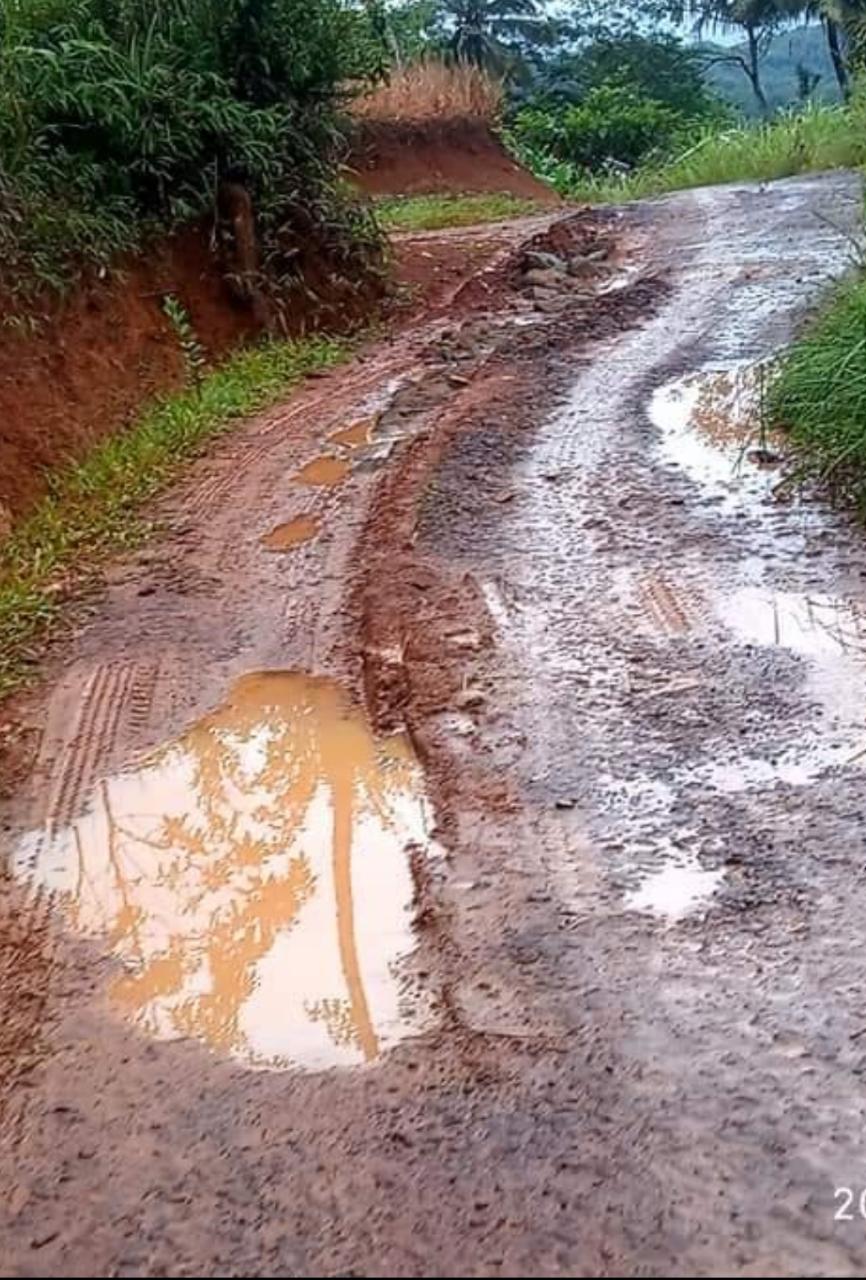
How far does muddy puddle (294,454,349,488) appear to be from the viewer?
7.12m

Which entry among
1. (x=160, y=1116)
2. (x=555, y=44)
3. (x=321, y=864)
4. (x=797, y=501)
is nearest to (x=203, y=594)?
(x=321, y=864)

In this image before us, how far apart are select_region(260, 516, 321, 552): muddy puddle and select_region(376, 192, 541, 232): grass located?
30.0ft

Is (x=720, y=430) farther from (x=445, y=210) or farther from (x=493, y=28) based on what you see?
(x=493, y=28)

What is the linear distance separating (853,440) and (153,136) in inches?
208

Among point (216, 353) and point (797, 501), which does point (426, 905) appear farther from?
point (216, 353)

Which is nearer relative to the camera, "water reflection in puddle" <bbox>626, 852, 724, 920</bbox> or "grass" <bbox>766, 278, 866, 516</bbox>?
"water reflection in puddle" <bbox>626, 852, 724, 920</bbox>

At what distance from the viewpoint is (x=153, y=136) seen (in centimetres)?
955

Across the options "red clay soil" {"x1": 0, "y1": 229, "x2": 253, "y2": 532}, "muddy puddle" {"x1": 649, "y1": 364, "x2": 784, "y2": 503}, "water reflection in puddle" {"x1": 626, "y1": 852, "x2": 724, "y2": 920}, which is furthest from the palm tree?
"water reflection in puddle" {"x1": 626, "y1": 852, "x2": 724, "y2": 920}

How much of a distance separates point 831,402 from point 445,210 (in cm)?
1191

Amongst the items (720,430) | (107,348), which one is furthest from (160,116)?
(720,430)

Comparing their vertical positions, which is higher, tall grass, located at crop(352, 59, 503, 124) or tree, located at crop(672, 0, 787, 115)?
tall grass, located at crop(352, 59, 503, 124)

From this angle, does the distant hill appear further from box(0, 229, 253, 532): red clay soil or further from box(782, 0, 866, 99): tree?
box(0, 229, 253, 532): red clay soil

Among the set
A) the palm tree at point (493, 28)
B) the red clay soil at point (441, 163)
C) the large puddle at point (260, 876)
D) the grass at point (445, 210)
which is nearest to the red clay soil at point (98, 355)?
the large puddle at point (260, 876)

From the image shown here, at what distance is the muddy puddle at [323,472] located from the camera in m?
7.12
